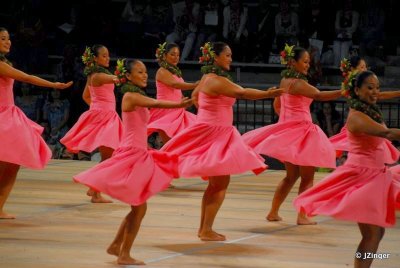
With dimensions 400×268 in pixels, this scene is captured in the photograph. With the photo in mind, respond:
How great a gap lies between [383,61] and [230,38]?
2085 millimetres

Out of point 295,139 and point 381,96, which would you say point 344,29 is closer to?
point 381,96

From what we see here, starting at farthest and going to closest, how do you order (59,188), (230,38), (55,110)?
(230,38) → (55,110) → (59,188)

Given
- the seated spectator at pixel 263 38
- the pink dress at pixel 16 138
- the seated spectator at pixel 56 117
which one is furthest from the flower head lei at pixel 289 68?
the seated spectator at pixel 263 38

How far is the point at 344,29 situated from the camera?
13.8m

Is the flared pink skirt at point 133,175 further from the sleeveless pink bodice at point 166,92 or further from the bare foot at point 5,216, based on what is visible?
the sleeveless pink bodice at point 166,92

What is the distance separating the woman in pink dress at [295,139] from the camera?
7.99 m

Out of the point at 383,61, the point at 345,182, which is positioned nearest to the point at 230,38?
the point at 383,61

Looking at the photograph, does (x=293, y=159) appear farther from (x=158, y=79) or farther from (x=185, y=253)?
(x=158, y=79)

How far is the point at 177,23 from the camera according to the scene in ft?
48.2

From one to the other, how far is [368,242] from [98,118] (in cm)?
436

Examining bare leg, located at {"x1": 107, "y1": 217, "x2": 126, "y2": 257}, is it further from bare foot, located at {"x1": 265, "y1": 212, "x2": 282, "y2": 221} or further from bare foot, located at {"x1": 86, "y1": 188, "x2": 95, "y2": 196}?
bare foot, located at {"x1": 86, "y1": 188, "x2": 95, "y2": 196}

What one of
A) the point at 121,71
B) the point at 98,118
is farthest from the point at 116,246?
the point at 98,118

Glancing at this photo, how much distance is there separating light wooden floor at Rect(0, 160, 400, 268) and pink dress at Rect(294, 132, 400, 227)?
0.76 metres

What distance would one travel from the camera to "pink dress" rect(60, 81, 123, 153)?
9430 millimetres
